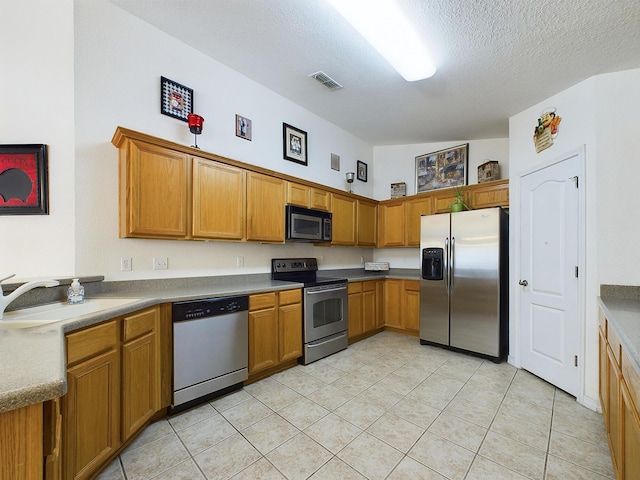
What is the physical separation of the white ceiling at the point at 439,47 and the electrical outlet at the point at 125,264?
206 centimetres

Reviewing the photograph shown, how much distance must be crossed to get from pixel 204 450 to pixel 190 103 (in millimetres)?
2861

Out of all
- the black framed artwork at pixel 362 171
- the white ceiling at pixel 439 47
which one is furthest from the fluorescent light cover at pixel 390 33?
the black framed artwork at pixel 362 171

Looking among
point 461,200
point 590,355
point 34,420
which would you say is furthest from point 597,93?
point 34,420

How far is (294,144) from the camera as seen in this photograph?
3.76 m

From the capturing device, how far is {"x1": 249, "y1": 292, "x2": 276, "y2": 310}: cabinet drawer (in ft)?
8.72

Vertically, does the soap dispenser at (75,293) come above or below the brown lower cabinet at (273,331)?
above

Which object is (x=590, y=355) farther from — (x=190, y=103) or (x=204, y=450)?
(x=190, y=103)

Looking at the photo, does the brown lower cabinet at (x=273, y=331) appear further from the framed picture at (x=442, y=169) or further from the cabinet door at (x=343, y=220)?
the framed picture at (x=442, y=169)

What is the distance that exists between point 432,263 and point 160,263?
10.1 feet

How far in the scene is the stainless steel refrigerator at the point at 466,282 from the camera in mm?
3246

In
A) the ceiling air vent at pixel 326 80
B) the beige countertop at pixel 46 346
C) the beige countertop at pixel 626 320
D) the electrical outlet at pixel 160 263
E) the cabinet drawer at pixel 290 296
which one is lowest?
the cabinet drawer at pixel 290 296

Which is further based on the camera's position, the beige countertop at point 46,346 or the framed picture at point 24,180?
the framed picture at point 24,180

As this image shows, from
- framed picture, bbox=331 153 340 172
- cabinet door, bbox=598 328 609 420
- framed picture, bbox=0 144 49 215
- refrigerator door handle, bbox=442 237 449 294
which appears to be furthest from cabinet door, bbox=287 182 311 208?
cabinet door, bbox=598 328 609 420

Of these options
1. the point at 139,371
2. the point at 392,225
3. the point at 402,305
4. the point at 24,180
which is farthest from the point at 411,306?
the point at 24,180
